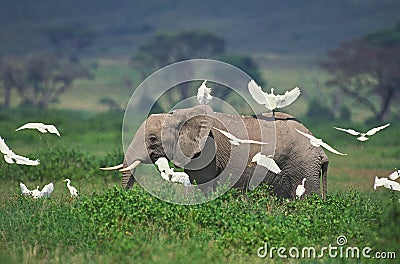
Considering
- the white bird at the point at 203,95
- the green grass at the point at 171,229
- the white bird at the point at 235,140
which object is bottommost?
the green grass at the point at 171,229

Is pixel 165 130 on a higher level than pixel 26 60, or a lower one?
lower

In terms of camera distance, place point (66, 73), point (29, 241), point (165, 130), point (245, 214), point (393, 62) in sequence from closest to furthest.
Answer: point (29, 241), point (245, 214), point (165, 130), point (393, 62), point (66, 73)

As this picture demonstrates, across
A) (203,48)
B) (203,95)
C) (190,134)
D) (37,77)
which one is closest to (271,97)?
(203,95)

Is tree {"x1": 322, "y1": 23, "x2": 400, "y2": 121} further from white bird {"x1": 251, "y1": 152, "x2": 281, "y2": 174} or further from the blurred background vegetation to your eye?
white bird {"x1": 251, "y1": 152, "x2": 281, "y2": 174}

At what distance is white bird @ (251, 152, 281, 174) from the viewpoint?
9078 mm

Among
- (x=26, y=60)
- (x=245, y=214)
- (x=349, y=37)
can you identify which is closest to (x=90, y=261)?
(x=245, y=214)

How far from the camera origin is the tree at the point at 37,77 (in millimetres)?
41406

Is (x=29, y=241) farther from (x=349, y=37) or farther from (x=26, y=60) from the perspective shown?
(x=349, y=37)

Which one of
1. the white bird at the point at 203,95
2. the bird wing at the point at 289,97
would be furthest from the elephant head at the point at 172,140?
the bird wing at the point at 289,97

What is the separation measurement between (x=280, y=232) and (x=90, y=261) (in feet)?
5.86

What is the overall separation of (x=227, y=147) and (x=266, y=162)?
2.22 feet

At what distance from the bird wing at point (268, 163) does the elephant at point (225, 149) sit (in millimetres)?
430

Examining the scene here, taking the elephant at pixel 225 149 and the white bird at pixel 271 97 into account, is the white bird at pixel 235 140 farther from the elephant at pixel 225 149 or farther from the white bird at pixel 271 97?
the white bird at pixel 271 97

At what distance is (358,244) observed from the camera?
25.9 feet
